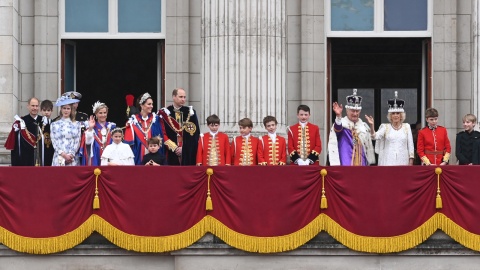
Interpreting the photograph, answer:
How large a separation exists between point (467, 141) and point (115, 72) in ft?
32.4

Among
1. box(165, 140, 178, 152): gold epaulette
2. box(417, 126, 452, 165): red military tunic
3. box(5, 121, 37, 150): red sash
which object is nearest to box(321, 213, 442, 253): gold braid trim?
box(417, 126, 452, 165): red military tunic

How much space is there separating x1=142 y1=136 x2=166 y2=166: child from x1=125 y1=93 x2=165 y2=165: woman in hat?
19.3 inches

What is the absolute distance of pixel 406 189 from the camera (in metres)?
27.6

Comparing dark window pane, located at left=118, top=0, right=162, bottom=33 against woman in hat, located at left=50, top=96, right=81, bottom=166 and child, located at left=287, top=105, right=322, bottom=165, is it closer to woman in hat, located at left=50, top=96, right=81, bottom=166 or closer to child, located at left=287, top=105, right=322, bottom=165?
woman in hat, located at left=50, top=96, right=81, bottom=166

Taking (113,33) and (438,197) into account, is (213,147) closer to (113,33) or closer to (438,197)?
(438,197)

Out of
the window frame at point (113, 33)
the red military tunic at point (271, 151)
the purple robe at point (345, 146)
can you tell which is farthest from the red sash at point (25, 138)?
the purple robe at point (345, 146)

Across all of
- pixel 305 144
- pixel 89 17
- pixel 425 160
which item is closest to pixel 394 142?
pixel 425 160

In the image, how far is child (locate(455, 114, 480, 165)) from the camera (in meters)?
29.1

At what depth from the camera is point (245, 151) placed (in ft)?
96.2

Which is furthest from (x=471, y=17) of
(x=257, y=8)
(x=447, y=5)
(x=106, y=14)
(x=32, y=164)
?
(x=32, y=164)

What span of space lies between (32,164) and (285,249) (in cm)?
552

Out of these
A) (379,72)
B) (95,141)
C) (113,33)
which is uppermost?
(113,33)

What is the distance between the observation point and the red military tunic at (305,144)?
29375 mm

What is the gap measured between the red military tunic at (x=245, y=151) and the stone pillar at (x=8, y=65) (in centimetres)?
554
